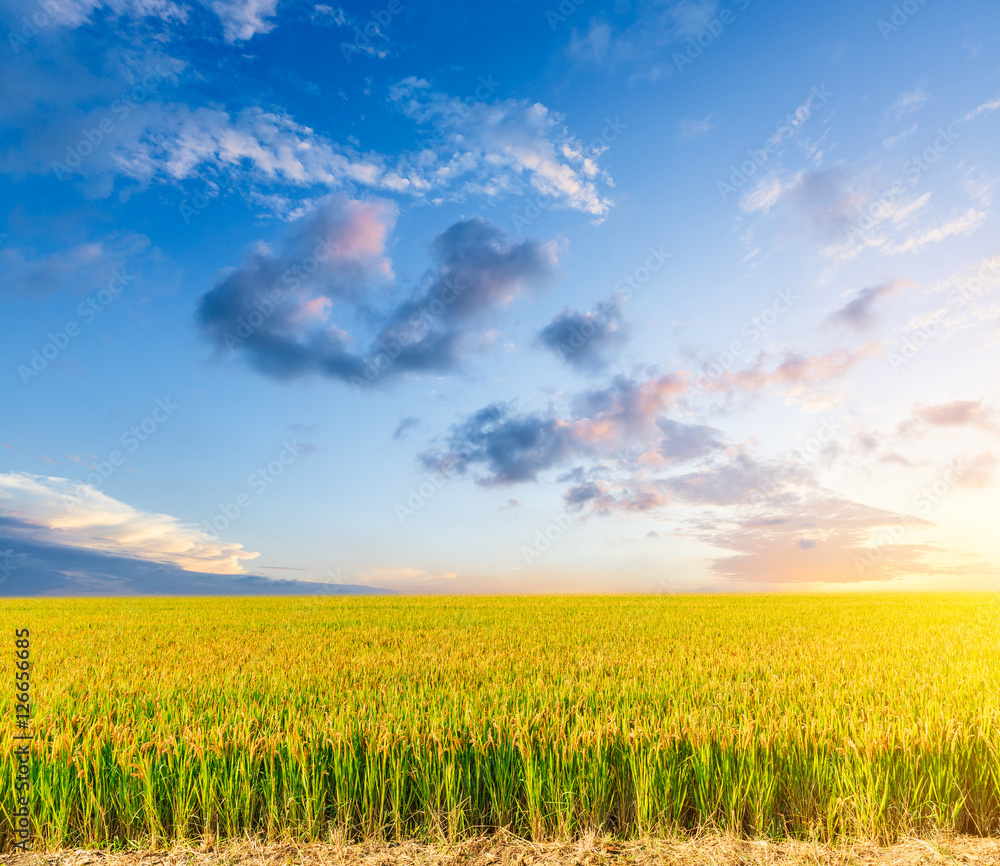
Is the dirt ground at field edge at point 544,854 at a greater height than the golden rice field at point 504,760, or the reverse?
the golden rice field at point 504,760

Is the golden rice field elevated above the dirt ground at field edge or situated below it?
above

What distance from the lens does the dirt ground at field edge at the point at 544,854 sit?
13.1 ft

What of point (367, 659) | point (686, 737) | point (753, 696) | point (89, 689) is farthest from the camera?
point (367, 659)

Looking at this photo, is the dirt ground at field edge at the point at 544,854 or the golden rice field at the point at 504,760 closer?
the dirt ground at field edge at the point at 544,854

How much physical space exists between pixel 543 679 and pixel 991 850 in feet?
16.1

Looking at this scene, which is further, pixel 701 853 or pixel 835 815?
pixel 835 815

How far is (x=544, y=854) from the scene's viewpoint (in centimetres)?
408

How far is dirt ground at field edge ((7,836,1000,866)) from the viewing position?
3986mm

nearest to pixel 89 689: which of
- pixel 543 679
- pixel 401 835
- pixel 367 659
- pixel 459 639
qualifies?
pixel 367 659

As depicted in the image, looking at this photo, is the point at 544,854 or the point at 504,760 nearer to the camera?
the point at 544,854

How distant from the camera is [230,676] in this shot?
805 cm

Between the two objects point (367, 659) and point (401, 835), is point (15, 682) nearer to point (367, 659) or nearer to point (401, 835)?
point (367, 659)

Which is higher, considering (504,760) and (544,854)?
(504,760)

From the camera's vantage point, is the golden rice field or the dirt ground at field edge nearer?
the dirt ground at field edge
